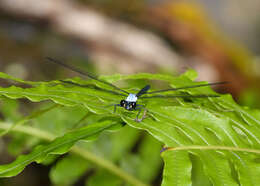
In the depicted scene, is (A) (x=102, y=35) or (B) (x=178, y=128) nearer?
(B) (x=178, y=128)

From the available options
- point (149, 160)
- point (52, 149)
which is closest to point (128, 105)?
point (52, 149)

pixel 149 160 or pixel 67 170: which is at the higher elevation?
pixel 149 160

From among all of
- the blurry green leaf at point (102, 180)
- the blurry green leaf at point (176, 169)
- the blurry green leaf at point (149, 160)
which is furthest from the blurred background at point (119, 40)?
the blurry green leaf at point (176, 169)

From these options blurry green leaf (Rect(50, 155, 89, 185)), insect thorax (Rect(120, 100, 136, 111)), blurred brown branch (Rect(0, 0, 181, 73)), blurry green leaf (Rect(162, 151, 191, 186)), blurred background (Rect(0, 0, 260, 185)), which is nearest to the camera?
blurry green leaf (Rect(162, 151, 191, 186))

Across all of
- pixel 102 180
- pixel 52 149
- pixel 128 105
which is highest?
pixel 128 105

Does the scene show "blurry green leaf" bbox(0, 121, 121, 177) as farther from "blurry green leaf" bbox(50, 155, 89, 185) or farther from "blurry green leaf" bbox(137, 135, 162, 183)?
"blurry green leaf" bbox(137, 135, 162, 183)

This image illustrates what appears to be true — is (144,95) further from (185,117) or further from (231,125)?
(231,125)

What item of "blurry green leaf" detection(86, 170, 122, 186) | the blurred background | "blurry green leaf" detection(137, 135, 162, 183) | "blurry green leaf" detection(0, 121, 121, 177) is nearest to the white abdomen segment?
"blurry green leaf" detection(0, 121, 121, 177)

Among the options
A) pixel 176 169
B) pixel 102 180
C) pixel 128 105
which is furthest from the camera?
pixel 102 180

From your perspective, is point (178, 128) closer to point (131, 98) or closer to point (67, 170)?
point (131, 98)
